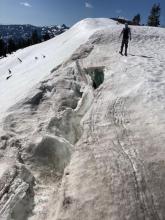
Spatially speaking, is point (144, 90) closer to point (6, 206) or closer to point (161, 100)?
point (161, 100)

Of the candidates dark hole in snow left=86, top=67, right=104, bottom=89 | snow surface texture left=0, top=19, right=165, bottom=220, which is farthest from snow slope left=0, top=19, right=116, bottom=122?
dark hole in snow left=86, top=67, right=104, bottom=89

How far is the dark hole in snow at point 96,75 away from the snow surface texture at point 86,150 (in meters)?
0.53

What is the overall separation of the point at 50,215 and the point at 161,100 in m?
5.60

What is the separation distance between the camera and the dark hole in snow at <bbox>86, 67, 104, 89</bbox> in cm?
1377

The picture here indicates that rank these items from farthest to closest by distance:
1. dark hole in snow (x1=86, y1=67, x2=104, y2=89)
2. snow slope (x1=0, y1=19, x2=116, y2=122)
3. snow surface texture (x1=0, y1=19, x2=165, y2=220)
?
1. snow slope (x1=0, y1=19, x2=116, y2=122)
2. dark hole in snow (x1=86, y1=67, x2=104, y2=89)
3. snow surface texture (x1=0, y1=19, x2=165, y2=220)

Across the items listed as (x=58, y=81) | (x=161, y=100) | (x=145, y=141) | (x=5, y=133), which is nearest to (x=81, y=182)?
(x=145, y=141)

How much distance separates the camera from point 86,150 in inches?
325

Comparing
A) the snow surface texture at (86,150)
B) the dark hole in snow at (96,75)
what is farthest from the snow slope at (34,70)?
the dark hole in snow at (96,75)

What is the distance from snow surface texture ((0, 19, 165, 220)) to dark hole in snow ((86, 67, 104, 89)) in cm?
53

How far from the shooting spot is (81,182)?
720 cm

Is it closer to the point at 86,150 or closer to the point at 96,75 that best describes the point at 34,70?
the point at 96,75

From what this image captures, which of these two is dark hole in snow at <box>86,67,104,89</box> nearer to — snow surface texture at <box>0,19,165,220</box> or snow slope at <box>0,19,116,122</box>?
snow surface texture at <box>0,19,165,220</box>

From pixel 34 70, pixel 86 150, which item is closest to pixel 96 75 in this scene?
pixel 86 150

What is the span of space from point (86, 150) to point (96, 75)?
23.2ft
